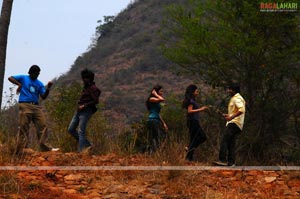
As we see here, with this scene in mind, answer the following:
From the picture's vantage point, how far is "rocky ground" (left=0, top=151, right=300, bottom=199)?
22.5ft

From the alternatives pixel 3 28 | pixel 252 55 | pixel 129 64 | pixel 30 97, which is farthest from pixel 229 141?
pixel 129 64

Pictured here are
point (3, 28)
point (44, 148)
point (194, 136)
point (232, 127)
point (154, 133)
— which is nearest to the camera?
point (232, 127)

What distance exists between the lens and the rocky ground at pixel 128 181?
6.86 m

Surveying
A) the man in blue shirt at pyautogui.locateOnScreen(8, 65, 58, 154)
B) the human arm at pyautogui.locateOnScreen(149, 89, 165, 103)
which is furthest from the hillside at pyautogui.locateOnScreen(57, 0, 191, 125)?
the man in blue shirt at pyautogui.locateOnScreen(8, 65, 58, 154)

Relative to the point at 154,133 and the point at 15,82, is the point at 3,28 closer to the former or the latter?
the point at 15,82

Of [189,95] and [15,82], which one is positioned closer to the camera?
[15,82]

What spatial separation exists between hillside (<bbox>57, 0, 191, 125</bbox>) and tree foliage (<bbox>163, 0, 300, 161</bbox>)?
14.3m

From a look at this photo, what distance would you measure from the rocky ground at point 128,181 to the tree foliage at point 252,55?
3.32m

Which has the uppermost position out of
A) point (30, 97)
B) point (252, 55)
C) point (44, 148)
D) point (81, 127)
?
point (252, 55)

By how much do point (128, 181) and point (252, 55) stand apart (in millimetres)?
5281

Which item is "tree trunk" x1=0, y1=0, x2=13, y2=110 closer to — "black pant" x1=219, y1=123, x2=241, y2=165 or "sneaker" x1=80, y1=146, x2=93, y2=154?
"sneaker" x1=80, y1=146, x2=93, y2=154

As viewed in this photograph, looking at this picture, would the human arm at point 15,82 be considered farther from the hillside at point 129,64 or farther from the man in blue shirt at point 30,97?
the hillside at point 129,64

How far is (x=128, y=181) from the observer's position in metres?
7.68

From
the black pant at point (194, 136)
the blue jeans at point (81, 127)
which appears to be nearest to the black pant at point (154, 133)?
the black pant at point (194, 136)
